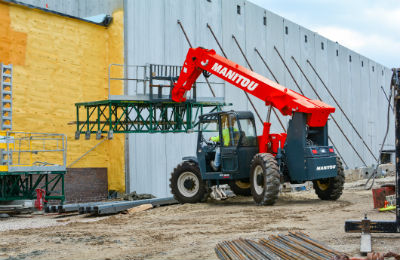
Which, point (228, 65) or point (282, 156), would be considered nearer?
point (282, 156)

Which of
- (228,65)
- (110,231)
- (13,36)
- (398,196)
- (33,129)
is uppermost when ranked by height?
(13,36)

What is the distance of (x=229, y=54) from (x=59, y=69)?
10.1m

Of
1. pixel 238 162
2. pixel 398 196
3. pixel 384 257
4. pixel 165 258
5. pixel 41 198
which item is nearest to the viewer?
pixel 384 257

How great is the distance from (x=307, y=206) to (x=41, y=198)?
9.82 meters

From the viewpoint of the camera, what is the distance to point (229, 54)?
2950 centimetres

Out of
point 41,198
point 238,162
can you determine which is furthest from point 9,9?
point 238,162

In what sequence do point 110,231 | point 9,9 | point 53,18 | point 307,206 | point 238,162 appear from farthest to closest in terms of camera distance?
point 53,18 < point 9,9 < point 238,162 < point 307,206 < point 110,231

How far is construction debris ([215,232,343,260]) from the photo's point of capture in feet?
24.5

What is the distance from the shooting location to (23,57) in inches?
863

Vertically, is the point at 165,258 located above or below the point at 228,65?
below

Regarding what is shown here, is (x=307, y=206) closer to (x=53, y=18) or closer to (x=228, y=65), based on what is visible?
(x=228, y=65)

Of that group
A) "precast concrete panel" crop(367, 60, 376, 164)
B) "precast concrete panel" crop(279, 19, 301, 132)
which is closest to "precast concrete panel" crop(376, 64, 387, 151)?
"precast concrete panel" crop(367, 60, 376, 164)

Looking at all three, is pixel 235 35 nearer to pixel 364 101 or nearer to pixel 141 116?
pixel 141 116

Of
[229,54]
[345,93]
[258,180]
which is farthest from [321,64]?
[258,180]
